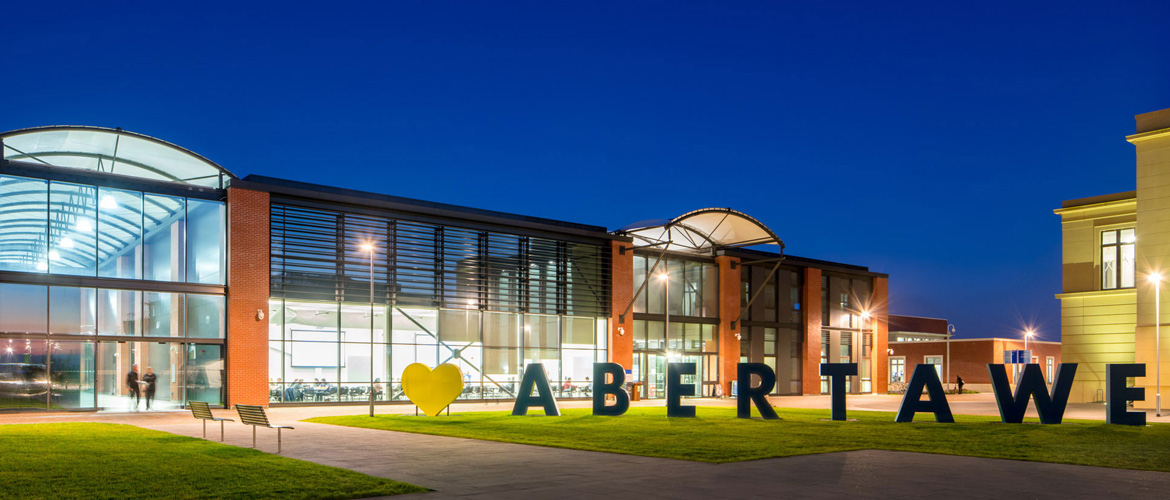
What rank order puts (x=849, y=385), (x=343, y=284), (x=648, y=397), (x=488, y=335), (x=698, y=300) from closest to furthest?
(x=343, y=284), (x=488, y=335), (x=648, y=397), (x=698, y=300), (x=849, y=385)

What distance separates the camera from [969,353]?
77.8m

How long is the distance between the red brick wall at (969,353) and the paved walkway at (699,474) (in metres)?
65.0

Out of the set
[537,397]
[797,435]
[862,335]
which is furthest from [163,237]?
[862,335]

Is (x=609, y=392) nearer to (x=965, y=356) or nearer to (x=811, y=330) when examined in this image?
(x=811, y=330)

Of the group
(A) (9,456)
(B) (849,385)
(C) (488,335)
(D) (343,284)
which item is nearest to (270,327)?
(D) (343,284)

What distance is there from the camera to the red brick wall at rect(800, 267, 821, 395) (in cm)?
5106

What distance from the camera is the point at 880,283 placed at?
2218 inches

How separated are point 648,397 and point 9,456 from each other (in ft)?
106

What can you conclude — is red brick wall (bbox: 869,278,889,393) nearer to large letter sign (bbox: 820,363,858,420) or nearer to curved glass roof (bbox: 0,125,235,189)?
large letter sign (bbox: 820,363,858,420)

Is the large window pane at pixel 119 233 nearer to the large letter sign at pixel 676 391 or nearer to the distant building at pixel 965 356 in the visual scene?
the large letter sign at pixel 676 391

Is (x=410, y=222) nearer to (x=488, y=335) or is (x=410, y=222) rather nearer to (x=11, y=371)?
(x=488, y=335)

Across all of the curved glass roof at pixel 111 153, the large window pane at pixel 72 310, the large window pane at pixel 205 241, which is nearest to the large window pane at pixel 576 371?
the large window pane at pixel 205 241

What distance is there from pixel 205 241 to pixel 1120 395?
95.7 feet

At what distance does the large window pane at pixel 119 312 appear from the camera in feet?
96.1
